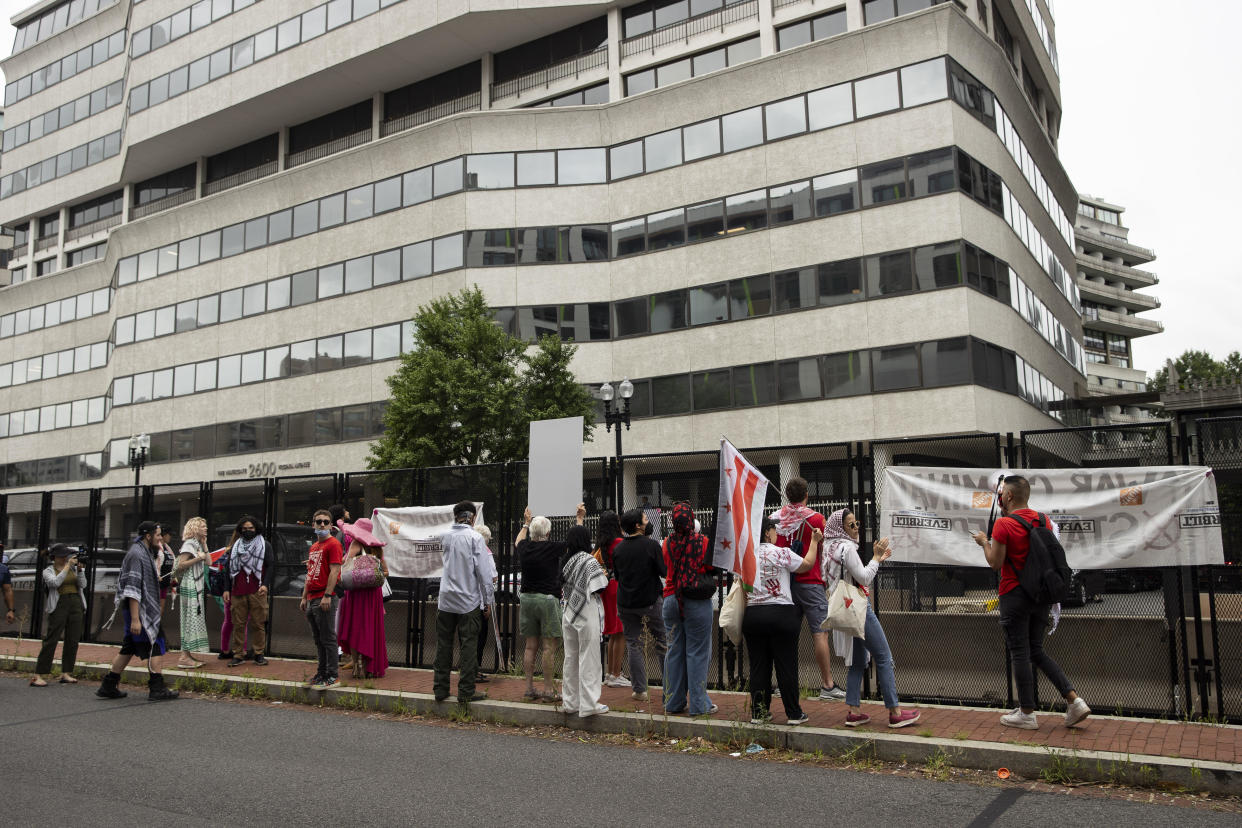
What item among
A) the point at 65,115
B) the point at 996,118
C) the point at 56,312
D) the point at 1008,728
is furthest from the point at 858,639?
the point at 65,115

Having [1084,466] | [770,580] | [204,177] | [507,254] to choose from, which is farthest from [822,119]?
[204,177]

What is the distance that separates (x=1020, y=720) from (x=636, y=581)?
356cm

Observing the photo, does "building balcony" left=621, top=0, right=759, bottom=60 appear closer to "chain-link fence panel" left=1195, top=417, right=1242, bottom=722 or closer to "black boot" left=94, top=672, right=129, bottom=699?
"chain-link fence panel" left=1195, top=417, right=1242, bottom=722

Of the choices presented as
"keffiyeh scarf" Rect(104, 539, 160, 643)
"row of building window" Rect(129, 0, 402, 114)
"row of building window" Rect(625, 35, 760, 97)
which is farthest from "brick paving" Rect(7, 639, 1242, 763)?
"row of building window" Rect(129, 0, 402, 114)

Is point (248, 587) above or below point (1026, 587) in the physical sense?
below

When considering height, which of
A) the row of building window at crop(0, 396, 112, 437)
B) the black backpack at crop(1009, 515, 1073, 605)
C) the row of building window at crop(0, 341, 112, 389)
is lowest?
the black backpack at crop(1009, 515, 1073, 605)

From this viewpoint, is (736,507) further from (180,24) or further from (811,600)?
(180,24)

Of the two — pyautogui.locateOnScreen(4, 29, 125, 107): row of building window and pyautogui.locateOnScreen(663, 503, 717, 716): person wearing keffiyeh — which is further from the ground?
pyautogui.locateOnScreen(4, 29, 125, 107): row of building window

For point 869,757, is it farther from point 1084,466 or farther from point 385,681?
point 385,681

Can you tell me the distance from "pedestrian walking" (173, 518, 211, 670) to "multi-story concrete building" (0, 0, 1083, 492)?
21687mm

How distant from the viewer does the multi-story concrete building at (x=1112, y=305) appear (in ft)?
268

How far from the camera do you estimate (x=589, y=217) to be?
3662 centimetres

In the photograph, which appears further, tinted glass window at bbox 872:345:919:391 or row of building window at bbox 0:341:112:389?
row of building window at bbox 0:341:112:389

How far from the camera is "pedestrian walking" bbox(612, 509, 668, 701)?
927cm
